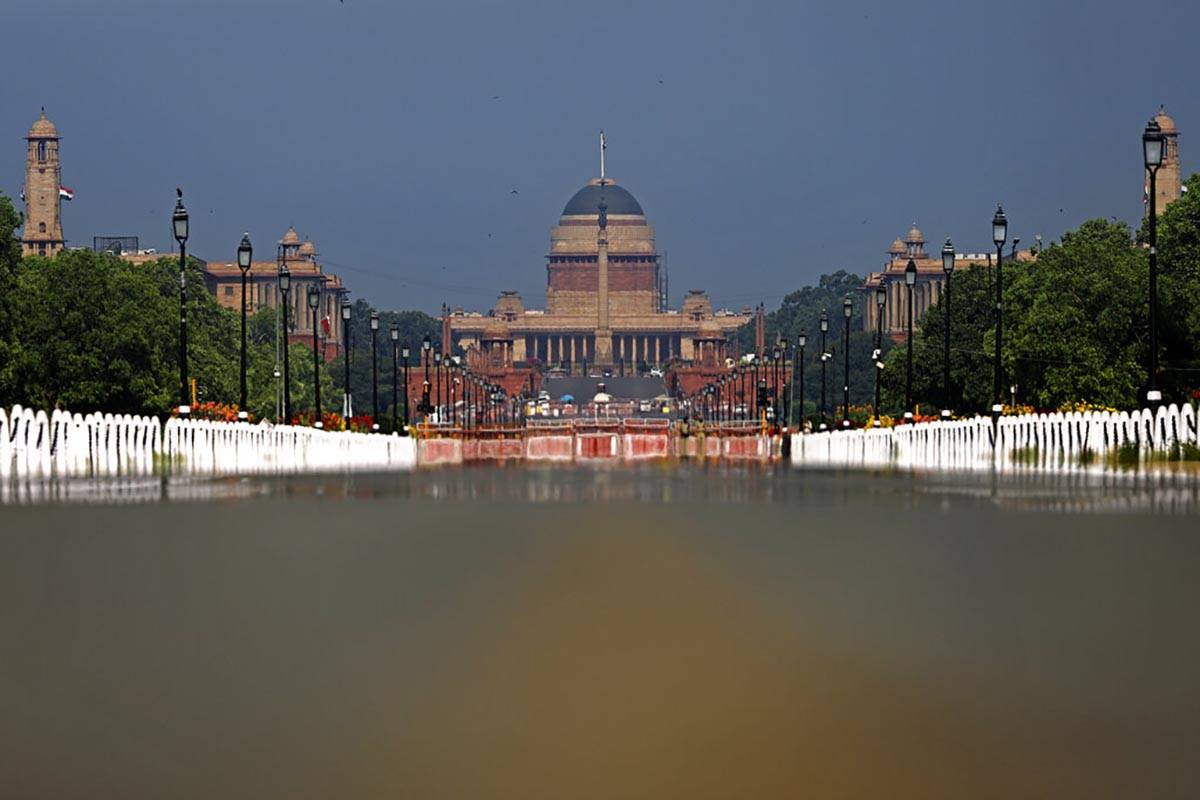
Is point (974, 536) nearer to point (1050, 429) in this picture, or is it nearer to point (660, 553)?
point (660, 553)

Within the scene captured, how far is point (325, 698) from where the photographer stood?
974 centimetres

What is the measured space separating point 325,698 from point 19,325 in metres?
82.0

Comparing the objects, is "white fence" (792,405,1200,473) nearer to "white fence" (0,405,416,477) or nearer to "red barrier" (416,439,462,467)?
"red barrier" (416,439,462,467)

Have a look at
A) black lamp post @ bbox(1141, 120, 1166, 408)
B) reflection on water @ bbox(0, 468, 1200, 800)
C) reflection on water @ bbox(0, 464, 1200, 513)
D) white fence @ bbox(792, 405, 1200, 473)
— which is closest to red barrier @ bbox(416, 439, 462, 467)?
white fence @ bbox(792, 405, 1200, 473)

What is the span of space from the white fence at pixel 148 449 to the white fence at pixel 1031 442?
426 inches

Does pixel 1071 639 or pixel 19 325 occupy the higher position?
pixel 19 325

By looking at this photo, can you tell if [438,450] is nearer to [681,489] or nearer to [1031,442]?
[1031,442]

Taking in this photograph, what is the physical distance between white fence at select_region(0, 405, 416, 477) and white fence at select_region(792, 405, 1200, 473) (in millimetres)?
10819

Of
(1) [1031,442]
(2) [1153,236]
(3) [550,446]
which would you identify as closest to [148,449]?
(1) [1031,442]

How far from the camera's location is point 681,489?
31484 mm

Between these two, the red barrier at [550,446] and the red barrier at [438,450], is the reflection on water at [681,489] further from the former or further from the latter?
the red barrier at [550,446]

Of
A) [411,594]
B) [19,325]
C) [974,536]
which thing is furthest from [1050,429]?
[19,325]

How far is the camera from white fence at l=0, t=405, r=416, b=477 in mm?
39625

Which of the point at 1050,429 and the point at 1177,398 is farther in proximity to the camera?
the point at 1177,398
